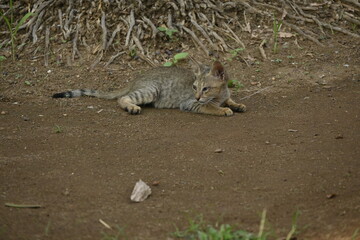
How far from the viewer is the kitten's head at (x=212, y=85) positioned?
7852 mm

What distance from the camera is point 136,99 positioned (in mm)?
8023

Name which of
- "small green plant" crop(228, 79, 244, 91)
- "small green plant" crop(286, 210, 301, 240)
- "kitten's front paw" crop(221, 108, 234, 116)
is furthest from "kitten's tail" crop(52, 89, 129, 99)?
"small green plant" crop(286, 210, 301, 240)

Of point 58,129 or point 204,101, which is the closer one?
point 58,129

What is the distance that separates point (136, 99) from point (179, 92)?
757 mm

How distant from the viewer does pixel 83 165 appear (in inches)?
221

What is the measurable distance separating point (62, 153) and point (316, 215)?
2.96 meters

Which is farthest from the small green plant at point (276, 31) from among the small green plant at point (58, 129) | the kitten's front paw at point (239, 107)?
the small green plant at point (58, 129)

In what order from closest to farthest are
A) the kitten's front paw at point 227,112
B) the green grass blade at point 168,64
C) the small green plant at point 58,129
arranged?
the small green plant at point 58,129, the kitten's front paw at point 227,112, the green grass blade at point 168,64

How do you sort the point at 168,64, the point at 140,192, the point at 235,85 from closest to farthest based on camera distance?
the point at 140,192, the point at 235,85, the point at 168,64

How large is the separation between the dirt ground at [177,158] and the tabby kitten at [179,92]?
0.21m

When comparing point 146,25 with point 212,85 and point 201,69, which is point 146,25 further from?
point 212,85

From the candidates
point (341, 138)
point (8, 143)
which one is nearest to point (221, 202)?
point (341, 138)

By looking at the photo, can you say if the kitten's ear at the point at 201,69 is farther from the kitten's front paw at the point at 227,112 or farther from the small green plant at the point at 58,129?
the small green plant at the point at 58,129

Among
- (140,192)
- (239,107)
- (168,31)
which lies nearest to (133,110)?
(239,107)
